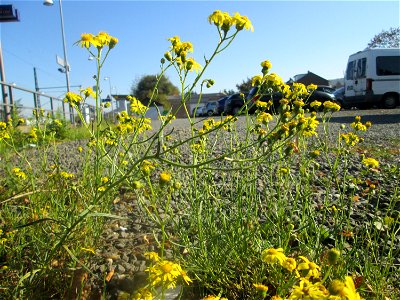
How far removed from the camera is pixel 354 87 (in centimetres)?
1443

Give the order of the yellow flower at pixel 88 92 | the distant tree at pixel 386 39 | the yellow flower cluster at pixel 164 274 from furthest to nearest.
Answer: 1. the distant tree at pixel 386 39
2. the yellow flower at pixel 88 92
3. the yellow flower cluster at pixel 164 274

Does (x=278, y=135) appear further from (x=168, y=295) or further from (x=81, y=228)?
(x=81, y=228)

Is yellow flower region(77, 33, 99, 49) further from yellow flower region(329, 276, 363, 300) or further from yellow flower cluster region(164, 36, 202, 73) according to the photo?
yellow flower region(329, 276, 363, 300)

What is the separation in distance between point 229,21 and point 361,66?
1427 centimetres

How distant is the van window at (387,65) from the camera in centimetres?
1380

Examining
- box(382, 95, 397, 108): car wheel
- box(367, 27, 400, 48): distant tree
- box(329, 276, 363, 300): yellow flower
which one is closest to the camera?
box(329, 276, 363, 300): yellow flower

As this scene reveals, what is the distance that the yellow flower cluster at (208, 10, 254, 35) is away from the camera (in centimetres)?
152

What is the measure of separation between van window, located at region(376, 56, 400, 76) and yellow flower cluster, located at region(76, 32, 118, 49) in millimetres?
14305

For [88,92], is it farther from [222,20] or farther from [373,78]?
[373,78]

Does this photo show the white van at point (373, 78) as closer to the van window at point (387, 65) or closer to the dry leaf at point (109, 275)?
the van window at point (387, 65)

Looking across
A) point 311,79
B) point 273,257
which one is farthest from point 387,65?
point 311,79

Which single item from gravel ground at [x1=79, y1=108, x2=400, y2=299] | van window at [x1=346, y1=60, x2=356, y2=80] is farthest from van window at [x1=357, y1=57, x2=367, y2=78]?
gravel ground at [x1=79, y1=108, x2=400, y2=299]

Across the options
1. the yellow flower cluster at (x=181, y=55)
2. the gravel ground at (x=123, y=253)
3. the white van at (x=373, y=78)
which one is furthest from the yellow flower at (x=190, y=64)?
the white van at (x=373, y=78)

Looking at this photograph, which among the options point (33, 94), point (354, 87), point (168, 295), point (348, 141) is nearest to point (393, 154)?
point (348, 141)
